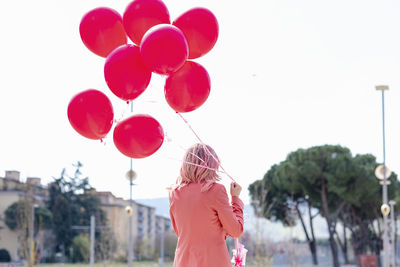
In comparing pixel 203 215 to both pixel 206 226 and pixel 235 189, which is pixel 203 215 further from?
pixel 235 189

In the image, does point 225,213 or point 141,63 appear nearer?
point 225,213

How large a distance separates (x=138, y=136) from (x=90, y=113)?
394 millimetres

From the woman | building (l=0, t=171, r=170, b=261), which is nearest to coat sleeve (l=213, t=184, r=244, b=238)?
the woman

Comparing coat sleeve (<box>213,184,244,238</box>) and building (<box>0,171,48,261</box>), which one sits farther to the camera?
building (<box>0,171,48,261</box>)

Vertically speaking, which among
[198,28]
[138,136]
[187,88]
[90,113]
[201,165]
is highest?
[198,28]

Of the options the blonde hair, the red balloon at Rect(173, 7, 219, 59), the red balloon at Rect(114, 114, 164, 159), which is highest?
the red balloon at Rect(173, 7, 219, 59)

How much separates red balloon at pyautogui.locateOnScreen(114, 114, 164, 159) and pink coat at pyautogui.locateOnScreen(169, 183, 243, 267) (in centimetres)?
56

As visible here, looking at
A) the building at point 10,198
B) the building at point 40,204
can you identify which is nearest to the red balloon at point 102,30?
the building at point 40,204

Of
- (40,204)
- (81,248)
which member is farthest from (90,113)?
(40,204)

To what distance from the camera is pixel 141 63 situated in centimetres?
374

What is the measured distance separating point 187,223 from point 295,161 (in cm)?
3213

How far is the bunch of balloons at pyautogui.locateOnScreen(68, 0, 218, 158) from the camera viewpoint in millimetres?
3541

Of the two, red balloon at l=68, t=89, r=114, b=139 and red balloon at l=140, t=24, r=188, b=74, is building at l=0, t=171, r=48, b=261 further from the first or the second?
red balloon at l=140, t=24, r=188, b=74

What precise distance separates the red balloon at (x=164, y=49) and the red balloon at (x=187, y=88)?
0.15m
